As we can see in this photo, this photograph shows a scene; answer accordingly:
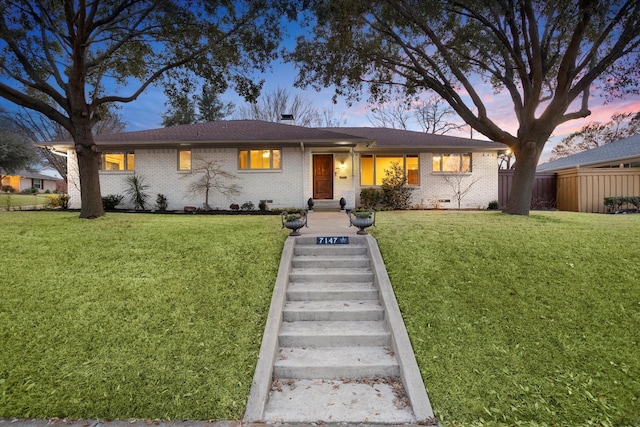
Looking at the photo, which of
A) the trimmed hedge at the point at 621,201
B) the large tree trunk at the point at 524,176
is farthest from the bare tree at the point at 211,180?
the trimmed hedge at the point at 621,201

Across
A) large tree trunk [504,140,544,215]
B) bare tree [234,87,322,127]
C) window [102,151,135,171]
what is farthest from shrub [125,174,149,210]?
bare tree [234,87,322,127]

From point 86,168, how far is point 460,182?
14.7 meters

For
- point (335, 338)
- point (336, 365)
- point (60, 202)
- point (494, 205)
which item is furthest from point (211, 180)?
point (494, 205)

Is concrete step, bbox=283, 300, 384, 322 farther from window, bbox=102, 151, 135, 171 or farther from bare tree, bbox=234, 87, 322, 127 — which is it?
bare tree, bbox=234, 87, 322, 127

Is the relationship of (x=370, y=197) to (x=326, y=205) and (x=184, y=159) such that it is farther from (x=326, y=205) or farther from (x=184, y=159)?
(x=184, y=159)

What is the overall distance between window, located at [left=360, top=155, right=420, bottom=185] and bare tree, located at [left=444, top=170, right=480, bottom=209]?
1497 mm

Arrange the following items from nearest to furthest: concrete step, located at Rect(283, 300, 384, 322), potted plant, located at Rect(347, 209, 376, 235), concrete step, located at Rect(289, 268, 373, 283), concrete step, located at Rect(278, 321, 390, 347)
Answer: concrete step, located at Rect(278, 321, 390, 347), concrete step, located at Rect(283, 300, 384, 322), concrete step, located at Rect(289, 268, 373, 283), potted plant, located at Rect(347, 209, 376, 235)

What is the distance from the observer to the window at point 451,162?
51.0ft

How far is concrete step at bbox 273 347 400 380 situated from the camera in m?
3.66

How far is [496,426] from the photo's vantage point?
113 inches

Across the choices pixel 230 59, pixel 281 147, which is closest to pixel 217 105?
pixel 281 147

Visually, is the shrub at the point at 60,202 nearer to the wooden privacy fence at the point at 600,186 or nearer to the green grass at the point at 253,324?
the green grass at the point at 253,324

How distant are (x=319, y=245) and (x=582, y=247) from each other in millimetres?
4918

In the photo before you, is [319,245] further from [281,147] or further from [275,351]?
[281,147]
